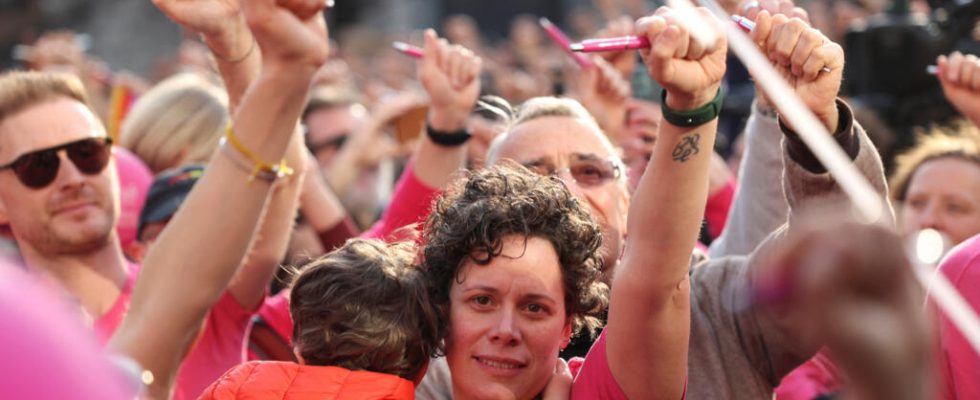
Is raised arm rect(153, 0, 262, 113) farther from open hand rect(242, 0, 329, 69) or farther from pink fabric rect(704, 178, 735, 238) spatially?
pink fabric rect(704, 178, 735, 238)

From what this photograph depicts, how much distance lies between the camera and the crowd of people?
3.31 ft

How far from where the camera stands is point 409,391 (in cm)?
226

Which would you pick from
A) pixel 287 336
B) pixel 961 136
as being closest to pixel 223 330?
pixel 287 336

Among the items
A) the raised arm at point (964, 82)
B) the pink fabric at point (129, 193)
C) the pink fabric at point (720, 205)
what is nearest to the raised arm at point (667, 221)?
the raised arm at point (964, 82)

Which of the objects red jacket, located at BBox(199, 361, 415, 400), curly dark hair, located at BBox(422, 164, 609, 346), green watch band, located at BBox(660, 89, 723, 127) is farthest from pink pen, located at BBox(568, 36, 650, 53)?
red jacket, located at BBox(199, 361, 415, 400)

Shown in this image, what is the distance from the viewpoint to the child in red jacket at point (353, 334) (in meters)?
2.22

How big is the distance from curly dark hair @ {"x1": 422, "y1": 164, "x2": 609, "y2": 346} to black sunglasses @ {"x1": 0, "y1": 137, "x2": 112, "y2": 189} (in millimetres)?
1280

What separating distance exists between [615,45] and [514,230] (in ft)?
1.65

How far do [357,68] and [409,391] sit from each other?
8.86m

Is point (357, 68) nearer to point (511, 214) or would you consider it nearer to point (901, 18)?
point (901, 18)

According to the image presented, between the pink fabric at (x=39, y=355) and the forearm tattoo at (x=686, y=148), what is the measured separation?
4.04ft

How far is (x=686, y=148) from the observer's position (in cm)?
200

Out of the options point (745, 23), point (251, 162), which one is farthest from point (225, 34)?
point (745, 23)

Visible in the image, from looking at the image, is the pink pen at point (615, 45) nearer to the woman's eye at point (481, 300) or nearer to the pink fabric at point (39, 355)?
the woman's eye at point (481, 300)
